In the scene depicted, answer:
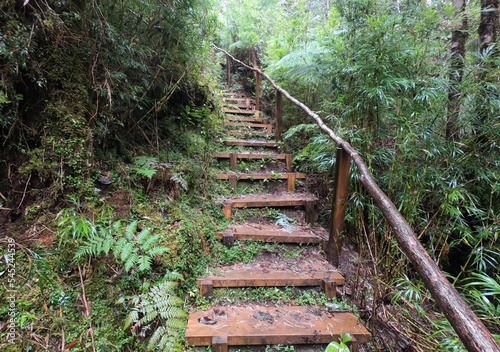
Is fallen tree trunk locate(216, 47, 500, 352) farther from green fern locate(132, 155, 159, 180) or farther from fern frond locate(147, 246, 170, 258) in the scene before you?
green fern locate(132, 155, 159, 180)

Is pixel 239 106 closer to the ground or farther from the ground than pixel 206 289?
farther from the ground

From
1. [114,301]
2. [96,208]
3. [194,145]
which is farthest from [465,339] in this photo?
[194,145]

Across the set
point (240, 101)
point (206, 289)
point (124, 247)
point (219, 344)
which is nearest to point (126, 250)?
point (124, 247)

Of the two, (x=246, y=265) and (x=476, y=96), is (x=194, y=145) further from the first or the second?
(x=476, y=96)

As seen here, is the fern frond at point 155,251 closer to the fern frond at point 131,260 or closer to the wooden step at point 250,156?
the fern frond at point 131,260

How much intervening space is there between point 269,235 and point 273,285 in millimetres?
566

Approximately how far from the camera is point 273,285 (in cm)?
212

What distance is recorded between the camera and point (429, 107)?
2611mm

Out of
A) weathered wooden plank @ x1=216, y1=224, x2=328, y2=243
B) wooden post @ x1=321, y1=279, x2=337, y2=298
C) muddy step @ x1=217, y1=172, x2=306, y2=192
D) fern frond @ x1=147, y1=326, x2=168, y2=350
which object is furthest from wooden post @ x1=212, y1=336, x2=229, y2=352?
muddy step @ x1=217, y1=172, x2=306, y2=192

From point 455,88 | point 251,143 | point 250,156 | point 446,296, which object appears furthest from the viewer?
point 251,143

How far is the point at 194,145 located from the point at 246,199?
3.42 feet

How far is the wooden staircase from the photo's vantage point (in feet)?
5.43

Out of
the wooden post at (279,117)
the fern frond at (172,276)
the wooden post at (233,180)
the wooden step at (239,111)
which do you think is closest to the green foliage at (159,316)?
the fern frond at (172,276)

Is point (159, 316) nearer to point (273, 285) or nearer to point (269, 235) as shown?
point (273, 285)
